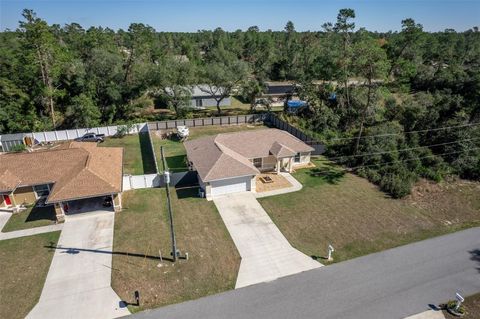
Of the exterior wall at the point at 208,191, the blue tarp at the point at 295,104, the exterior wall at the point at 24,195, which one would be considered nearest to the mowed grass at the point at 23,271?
the exterior wall at the point at 24,195

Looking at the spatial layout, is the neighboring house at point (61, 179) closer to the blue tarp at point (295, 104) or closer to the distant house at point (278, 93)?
the blue tarp at point (295, 104)

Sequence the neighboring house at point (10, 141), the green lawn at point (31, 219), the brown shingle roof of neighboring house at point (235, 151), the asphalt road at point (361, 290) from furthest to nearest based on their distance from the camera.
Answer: the neighboring house at point (10, 141) → the brown shingle roof of neighboring house at point (235, 151) → the green lawn at point (31, 219) → the asphalt road at point (361, 290)

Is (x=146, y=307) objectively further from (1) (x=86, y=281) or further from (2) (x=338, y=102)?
(2) (x=338, y=102)

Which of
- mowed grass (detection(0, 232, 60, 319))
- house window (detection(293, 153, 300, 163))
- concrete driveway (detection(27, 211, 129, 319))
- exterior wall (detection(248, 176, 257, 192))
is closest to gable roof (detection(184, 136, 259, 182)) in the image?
exterior wall (detection(248, 176, 257, 192))

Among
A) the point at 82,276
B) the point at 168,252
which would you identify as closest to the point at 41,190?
the point at 82,276

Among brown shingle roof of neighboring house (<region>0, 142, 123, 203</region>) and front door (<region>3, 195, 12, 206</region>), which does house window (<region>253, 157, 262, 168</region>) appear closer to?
brown shingle roof of neighboring house (<region>0, 142, 123, 203</region>)

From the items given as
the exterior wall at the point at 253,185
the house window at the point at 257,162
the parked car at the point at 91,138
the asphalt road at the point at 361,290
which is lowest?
the asphalt road at the point at 361,290

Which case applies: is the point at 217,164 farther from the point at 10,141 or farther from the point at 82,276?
the point at 10,141
